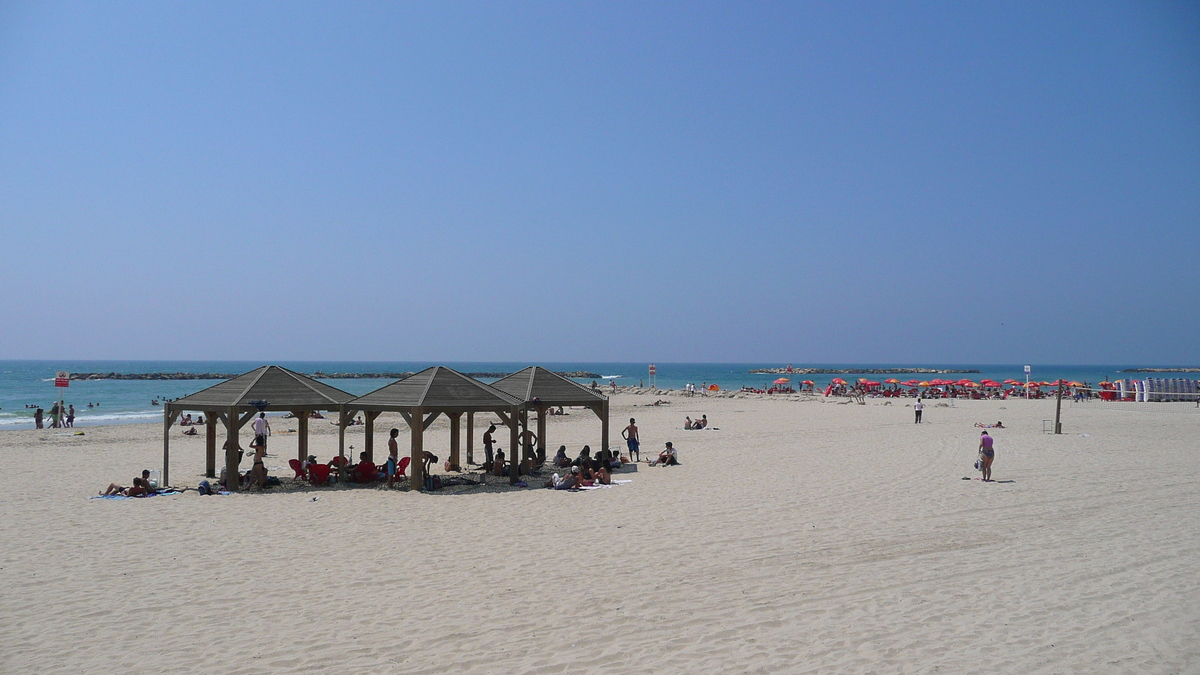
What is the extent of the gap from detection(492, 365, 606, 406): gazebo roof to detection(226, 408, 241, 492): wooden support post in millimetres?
5215

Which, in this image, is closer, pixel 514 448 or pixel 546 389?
pixel 514 448

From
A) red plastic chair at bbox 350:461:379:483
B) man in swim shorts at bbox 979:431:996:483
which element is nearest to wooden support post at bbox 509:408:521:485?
red plastic chair at bbox 350:461:379:483

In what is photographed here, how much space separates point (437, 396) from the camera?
523 inches

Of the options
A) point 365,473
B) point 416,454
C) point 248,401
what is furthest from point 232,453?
point 416,454

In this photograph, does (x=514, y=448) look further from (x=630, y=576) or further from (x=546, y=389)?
(x=630, y=576)

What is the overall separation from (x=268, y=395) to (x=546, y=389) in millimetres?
5629

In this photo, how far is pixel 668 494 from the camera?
41.6ft

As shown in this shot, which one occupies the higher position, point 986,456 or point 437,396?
point 437,396

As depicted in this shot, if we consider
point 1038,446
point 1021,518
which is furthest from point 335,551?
point 1038,446

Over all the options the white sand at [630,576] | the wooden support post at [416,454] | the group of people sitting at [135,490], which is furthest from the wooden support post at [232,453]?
the wooden support post at [416,454]

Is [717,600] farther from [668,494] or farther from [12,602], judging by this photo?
[12,602]

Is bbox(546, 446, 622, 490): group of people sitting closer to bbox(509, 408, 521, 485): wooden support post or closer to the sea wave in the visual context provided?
bbox(509, 408, 521, 485): wooden support post

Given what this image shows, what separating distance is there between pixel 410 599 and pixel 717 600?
295 centimetres

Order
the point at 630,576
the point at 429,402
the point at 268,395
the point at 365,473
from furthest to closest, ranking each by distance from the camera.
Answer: the point at 365,473 < the point at 268,395 < the point at 429,402 < the point at 630,576
